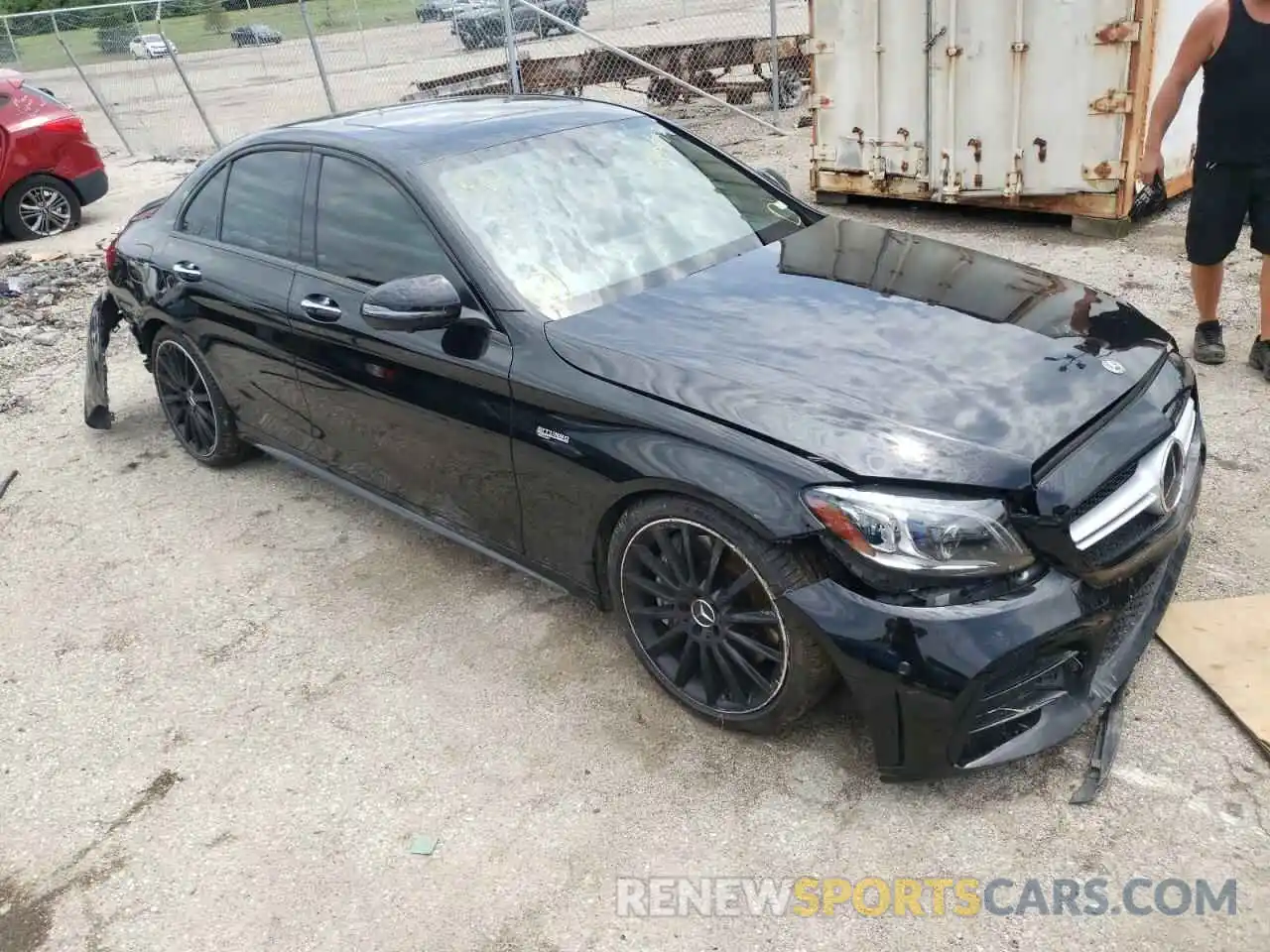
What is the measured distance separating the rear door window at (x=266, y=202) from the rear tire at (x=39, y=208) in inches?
281

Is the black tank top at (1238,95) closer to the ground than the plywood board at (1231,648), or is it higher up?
higher up

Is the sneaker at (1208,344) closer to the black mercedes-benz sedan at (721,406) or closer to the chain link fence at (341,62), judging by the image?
the black mercedes-benz sedan at (721,406)

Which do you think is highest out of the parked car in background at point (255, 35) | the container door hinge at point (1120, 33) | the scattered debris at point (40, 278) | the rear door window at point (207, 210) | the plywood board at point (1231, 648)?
the parked car in background at point (255, 35)

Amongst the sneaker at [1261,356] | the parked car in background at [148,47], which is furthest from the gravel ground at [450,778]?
the parked car in background at [148,47]

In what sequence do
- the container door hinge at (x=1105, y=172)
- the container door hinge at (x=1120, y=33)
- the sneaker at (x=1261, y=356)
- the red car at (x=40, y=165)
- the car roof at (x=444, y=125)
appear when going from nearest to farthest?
the car roof at (x=444, y=125) → the sneaker at (x=1261, y=356) → the container door hinge at (x=1120, y=33) → the container door hinge at (x=1105, y=172) → the red car at (x=40, y=165)

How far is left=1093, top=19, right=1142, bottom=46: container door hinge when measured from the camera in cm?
630

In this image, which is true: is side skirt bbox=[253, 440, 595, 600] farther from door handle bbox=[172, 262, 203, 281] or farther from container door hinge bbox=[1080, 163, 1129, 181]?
container door hinge bbox=[1080, 163, 1129, 181]

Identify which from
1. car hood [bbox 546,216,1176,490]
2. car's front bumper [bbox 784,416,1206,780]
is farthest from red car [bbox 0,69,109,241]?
car's front bumper [bbox 784,416,1206,780]

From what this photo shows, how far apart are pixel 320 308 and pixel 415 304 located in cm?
81

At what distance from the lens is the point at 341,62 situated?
49.3ft

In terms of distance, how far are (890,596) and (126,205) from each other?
11.7 m

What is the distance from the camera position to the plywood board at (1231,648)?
290cm

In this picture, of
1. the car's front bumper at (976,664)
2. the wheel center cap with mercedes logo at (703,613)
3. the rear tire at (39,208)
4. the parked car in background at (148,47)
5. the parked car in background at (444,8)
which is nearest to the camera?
the car's front bumper at (976,664)

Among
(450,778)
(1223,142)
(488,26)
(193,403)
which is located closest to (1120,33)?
(1223,142)
